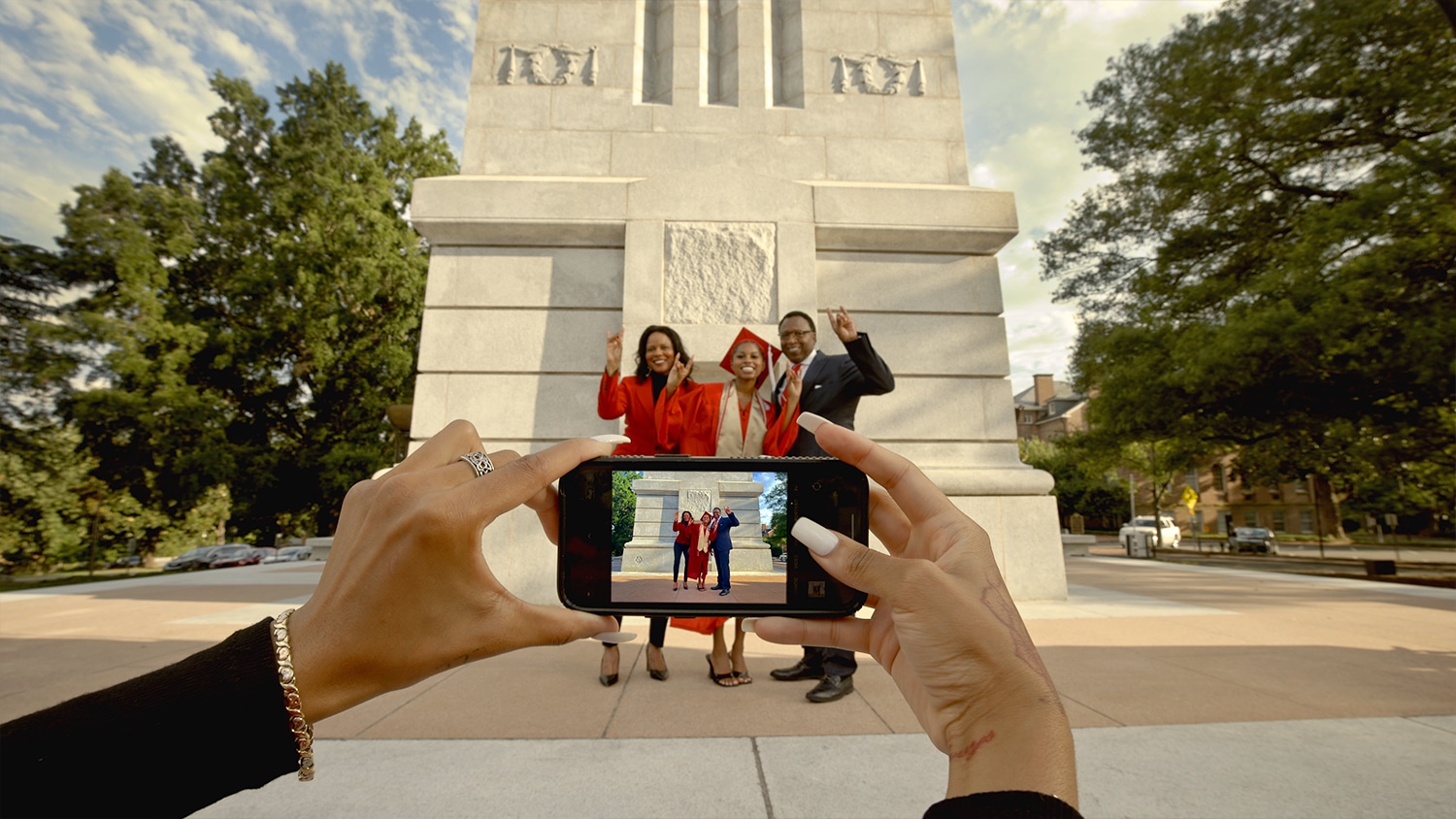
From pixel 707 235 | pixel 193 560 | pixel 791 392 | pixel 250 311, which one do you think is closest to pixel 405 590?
pixel 791 392

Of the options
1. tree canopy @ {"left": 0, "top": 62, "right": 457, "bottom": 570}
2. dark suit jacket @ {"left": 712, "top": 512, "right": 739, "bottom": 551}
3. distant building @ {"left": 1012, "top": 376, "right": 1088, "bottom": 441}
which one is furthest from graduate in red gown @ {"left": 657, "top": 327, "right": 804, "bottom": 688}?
distant building @ {"left": 1012, "top": 376, "right": 1088, "bottom": 441}

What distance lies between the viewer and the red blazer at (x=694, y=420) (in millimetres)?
3572

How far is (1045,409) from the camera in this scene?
70.4 meters

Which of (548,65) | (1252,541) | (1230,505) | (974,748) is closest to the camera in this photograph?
(974,748)

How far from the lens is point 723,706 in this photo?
3061 millimetres

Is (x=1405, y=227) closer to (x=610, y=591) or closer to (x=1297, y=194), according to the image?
(x=1297, y=194)

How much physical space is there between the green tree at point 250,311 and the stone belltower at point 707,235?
16769 mm

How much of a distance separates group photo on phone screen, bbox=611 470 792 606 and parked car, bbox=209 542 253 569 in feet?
108

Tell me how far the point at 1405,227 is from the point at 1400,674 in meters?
12.6

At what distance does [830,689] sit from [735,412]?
156 centimetres

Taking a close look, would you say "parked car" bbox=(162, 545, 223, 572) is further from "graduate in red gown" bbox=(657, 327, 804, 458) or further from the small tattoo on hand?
the small tattoo on hand

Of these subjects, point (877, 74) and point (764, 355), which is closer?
point (764, 355)

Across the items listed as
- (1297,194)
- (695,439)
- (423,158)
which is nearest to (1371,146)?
(1297,194)

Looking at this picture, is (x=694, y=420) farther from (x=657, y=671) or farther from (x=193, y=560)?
A: (x=193, y=560)
